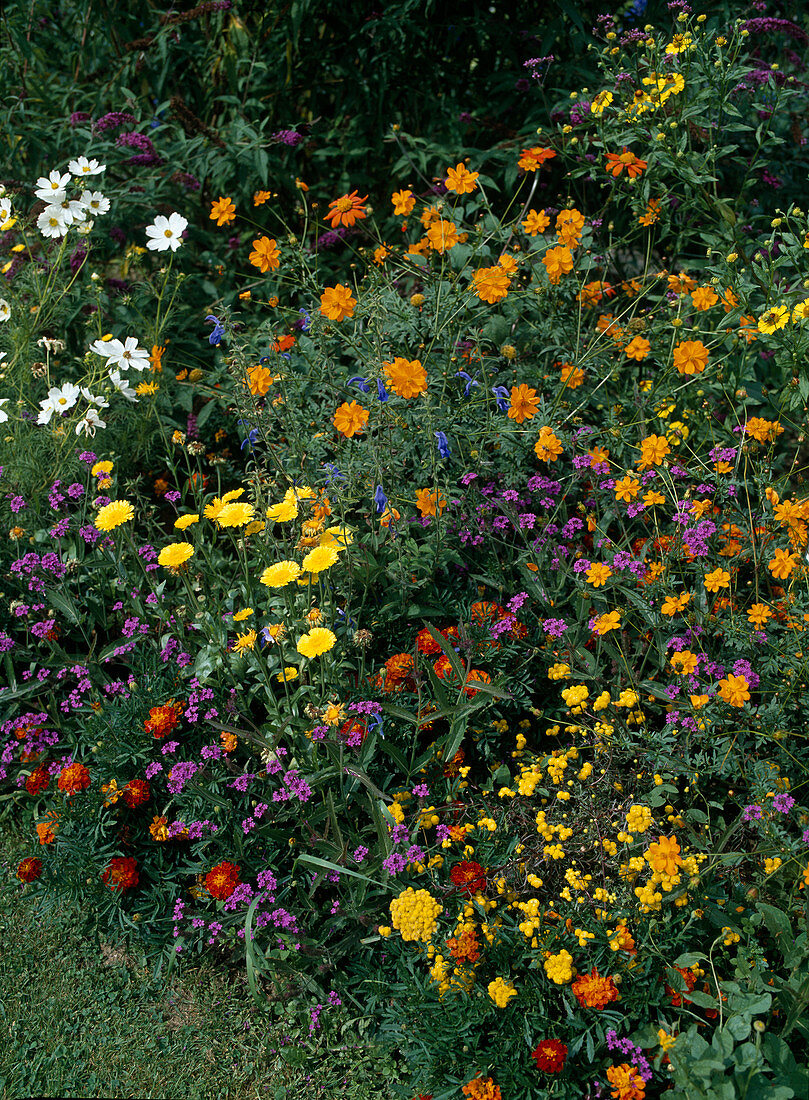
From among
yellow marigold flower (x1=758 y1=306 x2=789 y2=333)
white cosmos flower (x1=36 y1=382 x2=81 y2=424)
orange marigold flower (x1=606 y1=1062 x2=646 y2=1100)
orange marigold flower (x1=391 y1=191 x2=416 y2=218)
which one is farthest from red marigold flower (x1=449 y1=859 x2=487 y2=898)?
orange marigold flower (x1=391 y1=191 x2=416 y2=218)

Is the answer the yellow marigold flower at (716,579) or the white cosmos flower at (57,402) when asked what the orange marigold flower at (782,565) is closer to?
the yellow marigold flower at (716,579)

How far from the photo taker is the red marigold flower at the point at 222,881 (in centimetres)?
202

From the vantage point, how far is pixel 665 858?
5.59 feet

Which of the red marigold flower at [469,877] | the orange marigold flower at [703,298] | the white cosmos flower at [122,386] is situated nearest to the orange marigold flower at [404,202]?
the orange marigold flower at [703,298]

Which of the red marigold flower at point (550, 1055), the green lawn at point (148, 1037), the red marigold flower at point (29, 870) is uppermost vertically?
the red marigold flower at point (550, 1055)

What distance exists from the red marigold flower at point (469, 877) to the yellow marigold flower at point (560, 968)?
22cm

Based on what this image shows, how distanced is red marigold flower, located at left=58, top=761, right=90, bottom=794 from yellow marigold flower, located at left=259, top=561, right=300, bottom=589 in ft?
2.22

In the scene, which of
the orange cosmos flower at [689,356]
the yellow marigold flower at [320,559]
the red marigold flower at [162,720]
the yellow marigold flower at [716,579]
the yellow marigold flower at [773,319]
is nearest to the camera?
the yellow marigold flower at [320,559]

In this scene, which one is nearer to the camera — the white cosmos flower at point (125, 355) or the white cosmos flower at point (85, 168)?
the white cosmos flower at point (125, 355)

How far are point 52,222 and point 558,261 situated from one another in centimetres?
170

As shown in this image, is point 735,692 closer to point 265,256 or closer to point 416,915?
point 416,915

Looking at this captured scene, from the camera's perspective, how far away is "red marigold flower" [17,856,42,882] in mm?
2242

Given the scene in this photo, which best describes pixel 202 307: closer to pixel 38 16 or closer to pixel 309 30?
pixel 309 30

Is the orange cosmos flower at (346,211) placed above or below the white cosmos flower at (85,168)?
below
